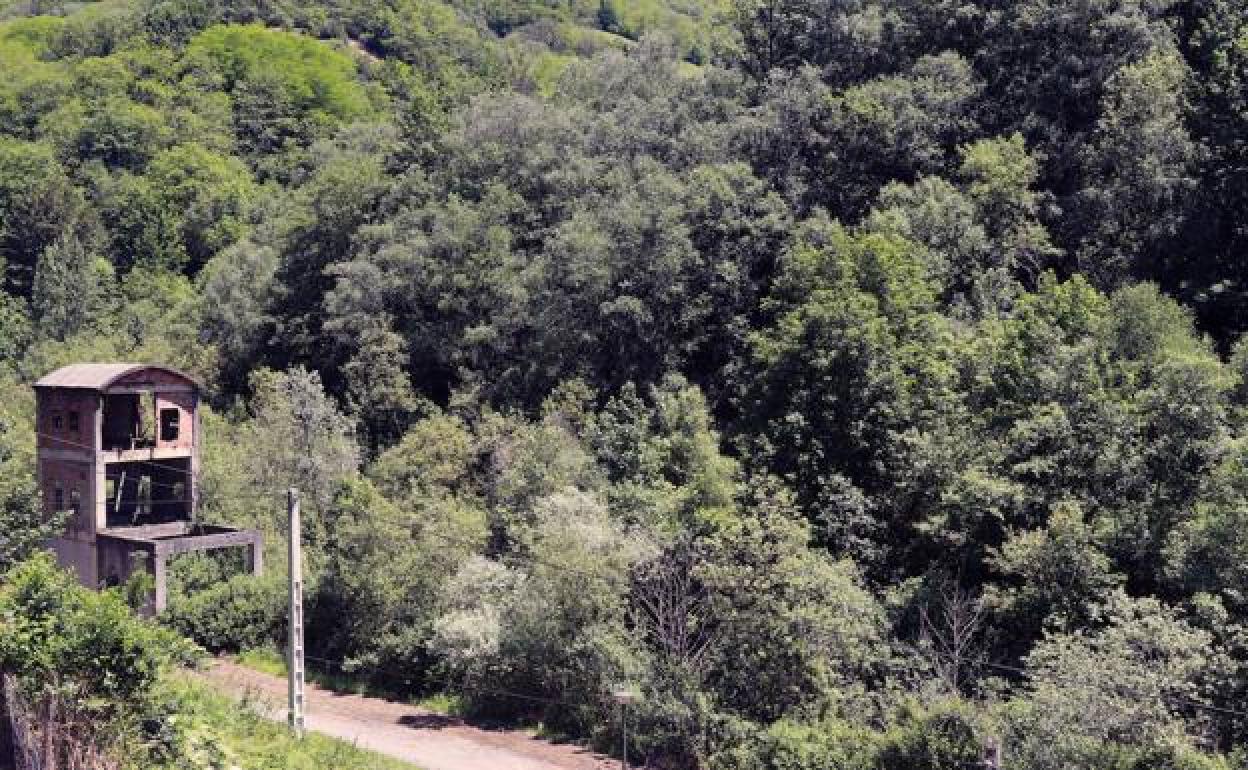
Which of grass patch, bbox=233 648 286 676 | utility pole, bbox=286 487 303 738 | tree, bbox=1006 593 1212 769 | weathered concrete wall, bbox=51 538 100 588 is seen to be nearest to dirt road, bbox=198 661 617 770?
grass patch, bbox=233 648 286 676

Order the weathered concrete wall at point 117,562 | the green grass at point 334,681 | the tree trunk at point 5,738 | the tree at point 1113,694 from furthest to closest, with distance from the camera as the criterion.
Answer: the weathered concrete wall at point 117,562
the green grass at point 334,681
the tree at point 1113,694
the tree trunk at point 5,738

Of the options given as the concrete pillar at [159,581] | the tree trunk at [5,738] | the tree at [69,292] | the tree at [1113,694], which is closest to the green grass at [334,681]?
the concrete pillar at [159,581]

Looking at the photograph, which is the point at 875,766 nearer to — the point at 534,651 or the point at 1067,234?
the point at 534,651

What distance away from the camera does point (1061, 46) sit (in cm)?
3522

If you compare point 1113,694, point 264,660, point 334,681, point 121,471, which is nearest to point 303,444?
point 121,471

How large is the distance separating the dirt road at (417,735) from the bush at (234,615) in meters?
2.54

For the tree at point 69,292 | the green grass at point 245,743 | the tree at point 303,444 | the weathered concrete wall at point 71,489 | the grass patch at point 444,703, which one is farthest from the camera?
the tree at point 69,292

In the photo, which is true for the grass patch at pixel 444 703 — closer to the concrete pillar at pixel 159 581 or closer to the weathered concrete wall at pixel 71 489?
the concrete pillar at pixel 159 581

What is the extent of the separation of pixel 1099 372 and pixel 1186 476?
2.90 m

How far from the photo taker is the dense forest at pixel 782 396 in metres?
21.2

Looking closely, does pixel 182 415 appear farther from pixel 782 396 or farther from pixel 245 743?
pixel 245 743

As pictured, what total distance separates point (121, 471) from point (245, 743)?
18242 millimetres

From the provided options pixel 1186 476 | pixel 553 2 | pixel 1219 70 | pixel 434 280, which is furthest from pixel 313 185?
pixel 553 2

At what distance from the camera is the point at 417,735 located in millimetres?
23922
